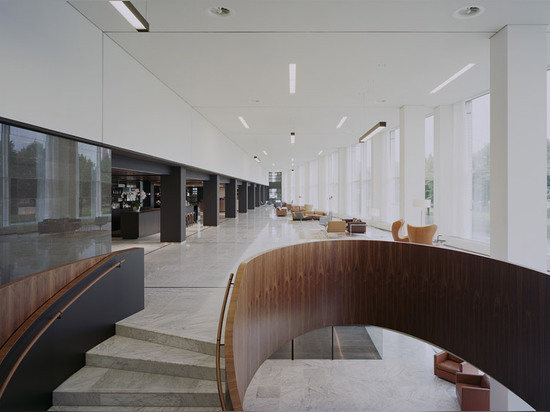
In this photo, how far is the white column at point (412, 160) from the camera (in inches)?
394

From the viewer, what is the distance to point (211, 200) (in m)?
15.7

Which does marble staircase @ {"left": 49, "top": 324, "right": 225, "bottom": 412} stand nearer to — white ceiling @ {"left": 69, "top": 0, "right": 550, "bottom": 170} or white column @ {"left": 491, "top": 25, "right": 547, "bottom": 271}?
white ceiling @ {"left": 69, "top": 0, "right": 550, "bottom": 170}

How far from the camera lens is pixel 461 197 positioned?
10188 millimetres

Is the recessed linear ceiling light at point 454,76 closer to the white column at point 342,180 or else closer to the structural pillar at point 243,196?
the white column at point 342,180

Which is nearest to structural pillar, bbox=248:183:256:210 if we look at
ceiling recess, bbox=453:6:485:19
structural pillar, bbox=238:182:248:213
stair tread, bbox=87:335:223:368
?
structural pillar, bbox=238:182:248:213

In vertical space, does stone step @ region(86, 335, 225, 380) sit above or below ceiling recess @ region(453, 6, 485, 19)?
below

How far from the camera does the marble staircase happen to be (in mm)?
3350

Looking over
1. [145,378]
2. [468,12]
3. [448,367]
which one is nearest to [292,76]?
[468,12]

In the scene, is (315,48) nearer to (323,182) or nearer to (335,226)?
(335,226)

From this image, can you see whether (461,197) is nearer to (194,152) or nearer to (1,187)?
(194,152)

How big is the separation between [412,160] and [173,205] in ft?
25.0

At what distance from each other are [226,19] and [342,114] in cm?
696

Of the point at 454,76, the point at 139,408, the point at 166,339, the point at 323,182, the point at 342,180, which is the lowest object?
the point at 139,408

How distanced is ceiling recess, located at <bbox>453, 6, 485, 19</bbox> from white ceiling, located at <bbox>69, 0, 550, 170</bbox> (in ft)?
0.30
